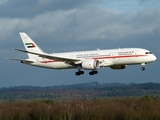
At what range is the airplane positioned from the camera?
260ft

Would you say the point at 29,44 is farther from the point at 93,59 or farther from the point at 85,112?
the point at 85,112

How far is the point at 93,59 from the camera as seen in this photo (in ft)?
268

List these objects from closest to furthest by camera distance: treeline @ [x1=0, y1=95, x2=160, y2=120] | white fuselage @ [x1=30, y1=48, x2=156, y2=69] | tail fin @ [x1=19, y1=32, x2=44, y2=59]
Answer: treeline @ [x1=0, y1=95, x2=160, y2=120] → white fuselage @ [x1=30, y1=48, x2=156, y2=69] → tail fin @ [x1=19, y1=32, x2=44, y2=59]

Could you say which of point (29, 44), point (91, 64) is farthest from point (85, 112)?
point (29, 44)

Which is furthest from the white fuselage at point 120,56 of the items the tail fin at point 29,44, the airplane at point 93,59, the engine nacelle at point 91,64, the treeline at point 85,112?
the treeline at point 85,112

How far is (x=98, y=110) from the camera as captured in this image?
56.1m

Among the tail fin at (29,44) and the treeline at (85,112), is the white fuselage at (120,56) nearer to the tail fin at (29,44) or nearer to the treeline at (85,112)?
the tail fin at (29,44)

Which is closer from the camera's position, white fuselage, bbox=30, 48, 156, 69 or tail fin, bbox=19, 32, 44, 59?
white fuselage, bbox=30, 48, 156, 69

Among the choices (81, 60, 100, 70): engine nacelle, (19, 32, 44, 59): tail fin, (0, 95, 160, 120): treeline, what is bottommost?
(0, 95, 160, 120): treeline

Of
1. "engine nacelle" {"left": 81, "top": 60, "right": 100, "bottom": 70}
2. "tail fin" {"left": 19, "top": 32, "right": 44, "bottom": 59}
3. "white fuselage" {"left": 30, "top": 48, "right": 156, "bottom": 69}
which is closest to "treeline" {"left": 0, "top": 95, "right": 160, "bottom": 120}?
"white fuselage" {"left": 30, "top": 48, "right": 156, "bottom": 69}

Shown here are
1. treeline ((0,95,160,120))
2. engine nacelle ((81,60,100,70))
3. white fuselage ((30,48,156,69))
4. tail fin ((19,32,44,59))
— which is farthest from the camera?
tail fin ((19,32,44,59))

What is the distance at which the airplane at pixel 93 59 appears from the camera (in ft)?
260

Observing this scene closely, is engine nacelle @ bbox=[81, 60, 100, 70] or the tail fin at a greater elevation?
the tail fin

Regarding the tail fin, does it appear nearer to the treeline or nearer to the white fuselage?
the white fuselage
